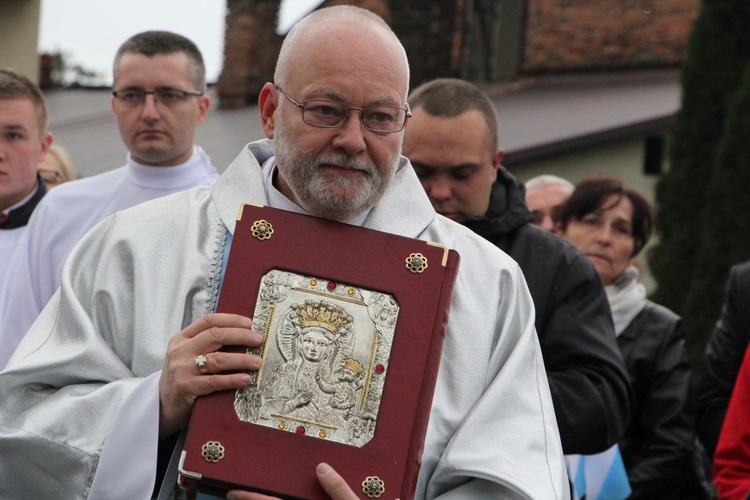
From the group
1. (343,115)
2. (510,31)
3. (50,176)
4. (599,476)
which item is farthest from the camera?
(510,31)

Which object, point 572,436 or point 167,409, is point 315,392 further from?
point 572,436

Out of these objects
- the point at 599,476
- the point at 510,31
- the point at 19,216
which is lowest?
the point at 510,31

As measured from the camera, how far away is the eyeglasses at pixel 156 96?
5641 mm

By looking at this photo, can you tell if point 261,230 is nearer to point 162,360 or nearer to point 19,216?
point 162,360

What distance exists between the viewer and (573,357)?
426 cm

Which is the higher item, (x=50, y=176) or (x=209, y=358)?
(x=209, y=358)

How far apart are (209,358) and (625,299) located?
326 cm

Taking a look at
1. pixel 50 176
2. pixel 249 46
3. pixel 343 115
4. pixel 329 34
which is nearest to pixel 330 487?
pixel 343 115

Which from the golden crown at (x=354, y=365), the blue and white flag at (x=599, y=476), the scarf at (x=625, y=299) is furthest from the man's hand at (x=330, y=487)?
the scarf at (x=625, y=299)

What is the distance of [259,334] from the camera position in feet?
10.0

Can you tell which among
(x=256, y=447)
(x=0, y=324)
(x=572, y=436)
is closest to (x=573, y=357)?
(x=572, y=436)

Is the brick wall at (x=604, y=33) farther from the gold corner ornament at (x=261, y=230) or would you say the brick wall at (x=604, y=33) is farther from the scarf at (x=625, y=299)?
the gold corner ornament at (x=261, y=230)

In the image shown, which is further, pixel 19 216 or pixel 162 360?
pixel 19 216

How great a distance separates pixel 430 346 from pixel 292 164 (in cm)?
60
